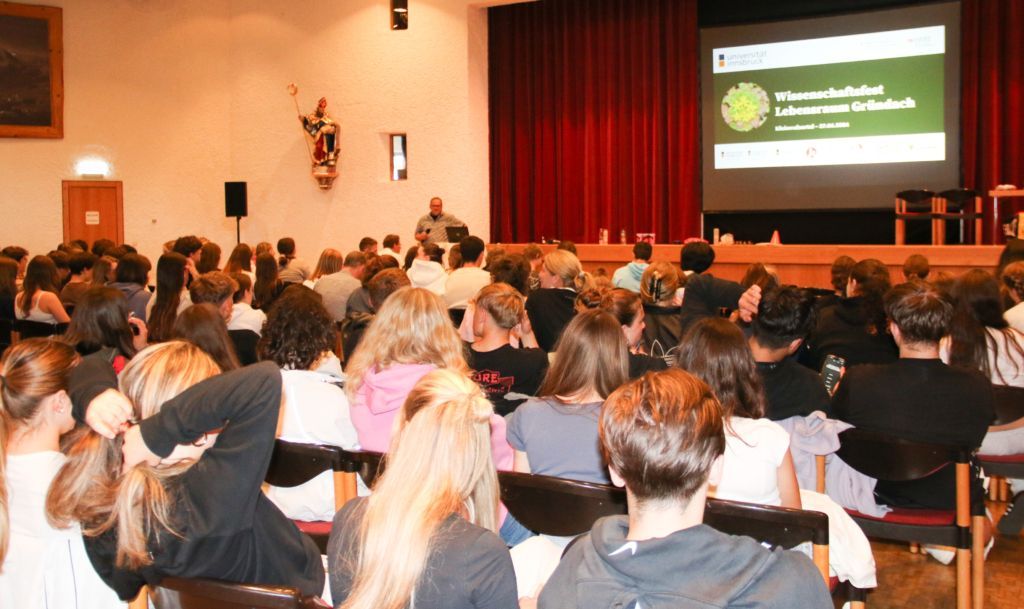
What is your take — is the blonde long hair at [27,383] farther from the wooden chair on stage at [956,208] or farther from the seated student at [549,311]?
the wooden chair on stage at [956,208]

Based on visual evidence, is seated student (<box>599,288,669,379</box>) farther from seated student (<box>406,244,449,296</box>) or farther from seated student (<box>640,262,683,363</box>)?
seated student (<box>406,244,449,296</box>)

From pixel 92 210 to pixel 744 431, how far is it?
12.7 meters

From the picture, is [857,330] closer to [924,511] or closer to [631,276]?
[924,511]

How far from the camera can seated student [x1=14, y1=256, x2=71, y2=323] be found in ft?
20.5

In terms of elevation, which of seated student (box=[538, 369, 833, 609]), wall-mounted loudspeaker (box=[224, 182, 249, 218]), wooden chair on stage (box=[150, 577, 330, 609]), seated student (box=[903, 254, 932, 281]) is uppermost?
wall-mounted loudspeaker (box=[224, 182, 249, 218])

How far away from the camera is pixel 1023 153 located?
9.82 meters

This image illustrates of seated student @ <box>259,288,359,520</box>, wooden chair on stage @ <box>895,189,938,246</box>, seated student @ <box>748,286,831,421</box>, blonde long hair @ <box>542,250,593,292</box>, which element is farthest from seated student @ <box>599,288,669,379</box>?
wooden chair on stage @ <box>895,189,938,246</box>

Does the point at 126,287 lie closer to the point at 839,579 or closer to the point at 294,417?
the point at 294,417

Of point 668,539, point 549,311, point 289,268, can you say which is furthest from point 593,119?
point 668,539

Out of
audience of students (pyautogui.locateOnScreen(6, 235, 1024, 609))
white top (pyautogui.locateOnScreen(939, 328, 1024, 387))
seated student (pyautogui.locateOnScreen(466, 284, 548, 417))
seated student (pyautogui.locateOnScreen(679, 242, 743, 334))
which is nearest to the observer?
audience of students (pyautogui.locateOnScreen(6, 235, 1024, 609))

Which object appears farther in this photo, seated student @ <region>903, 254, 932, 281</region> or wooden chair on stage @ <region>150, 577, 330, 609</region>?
seated student @ <region>903, 254, 932, 281</region>

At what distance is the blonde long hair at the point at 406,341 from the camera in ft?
11.2

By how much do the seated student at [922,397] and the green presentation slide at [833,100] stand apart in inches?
300

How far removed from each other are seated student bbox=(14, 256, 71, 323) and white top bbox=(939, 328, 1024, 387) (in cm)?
546
